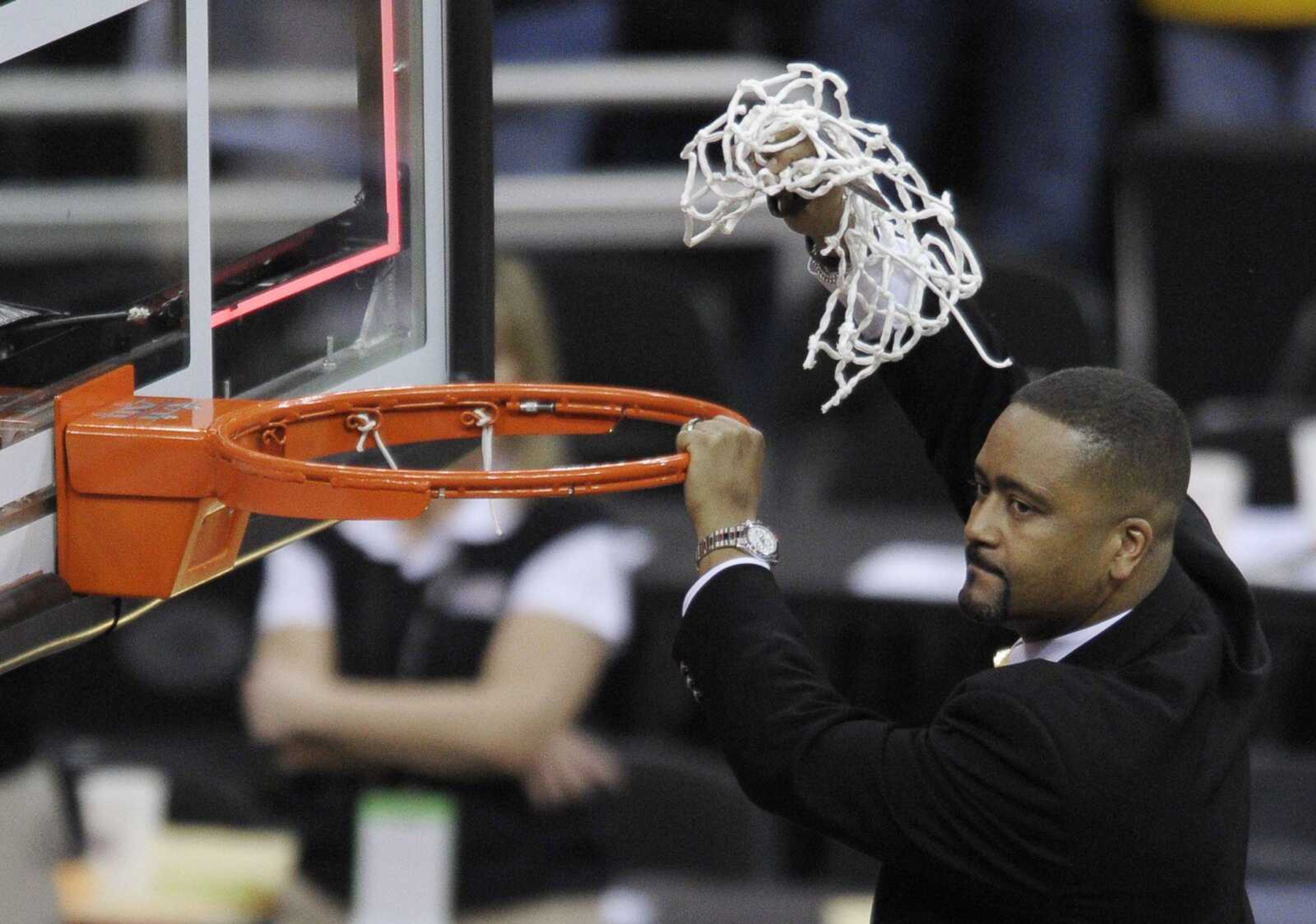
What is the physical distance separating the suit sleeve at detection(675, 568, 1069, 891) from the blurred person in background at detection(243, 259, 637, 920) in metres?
1.55

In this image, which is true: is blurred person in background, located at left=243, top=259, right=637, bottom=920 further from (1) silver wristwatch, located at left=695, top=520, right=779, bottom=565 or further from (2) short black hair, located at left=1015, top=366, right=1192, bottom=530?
(2) short black hair, located at left=1015, top=366, right=1192, bottom=530

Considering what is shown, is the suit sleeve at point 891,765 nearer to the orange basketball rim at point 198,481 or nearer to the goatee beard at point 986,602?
the goatee beard at point 986,602

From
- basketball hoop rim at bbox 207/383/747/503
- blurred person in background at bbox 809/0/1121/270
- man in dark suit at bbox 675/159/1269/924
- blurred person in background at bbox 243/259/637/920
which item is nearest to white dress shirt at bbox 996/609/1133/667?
man in dark suit at bbox 675/159/1269/924

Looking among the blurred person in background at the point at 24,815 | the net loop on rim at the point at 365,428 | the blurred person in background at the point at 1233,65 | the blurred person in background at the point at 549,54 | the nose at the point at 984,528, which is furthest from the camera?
the blurred person in background at the point at 549,54

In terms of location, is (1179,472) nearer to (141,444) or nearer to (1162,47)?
(141,444)

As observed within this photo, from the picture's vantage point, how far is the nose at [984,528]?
2.02 meters

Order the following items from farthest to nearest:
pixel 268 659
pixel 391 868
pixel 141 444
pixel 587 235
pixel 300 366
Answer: pixel 587 235 → pixel 268 659 → pixel 391 868 → pixel 300 366 → pixel 141 444

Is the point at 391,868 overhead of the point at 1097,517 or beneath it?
beneath

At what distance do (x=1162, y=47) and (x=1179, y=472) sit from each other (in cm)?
424

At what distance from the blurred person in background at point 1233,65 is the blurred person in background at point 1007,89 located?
194 mm

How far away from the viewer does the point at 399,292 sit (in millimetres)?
2318

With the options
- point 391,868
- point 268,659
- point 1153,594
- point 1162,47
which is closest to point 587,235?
point 1162,47

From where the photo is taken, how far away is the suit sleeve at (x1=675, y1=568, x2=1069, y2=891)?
1.97 m

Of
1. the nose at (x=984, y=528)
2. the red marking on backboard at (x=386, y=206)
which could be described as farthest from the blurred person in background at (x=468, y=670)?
the nose at (x=984, y=528)
